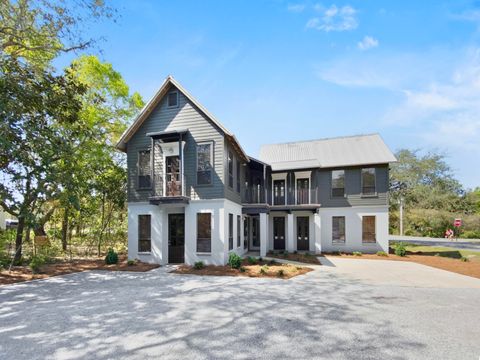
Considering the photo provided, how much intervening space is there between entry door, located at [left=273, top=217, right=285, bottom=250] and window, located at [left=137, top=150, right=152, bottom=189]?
964 centimetres

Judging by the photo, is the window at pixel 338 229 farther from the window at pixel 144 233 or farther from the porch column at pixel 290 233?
the window at pixel 144 233

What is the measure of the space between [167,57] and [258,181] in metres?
10.5

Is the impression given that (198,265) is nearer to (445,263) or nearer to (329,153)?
(329,153)

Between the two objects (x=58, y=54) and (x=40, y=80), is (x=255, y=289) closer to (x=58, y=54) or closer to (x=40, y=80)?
(x=40, y=80)

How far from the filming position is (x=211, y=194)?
12781mm

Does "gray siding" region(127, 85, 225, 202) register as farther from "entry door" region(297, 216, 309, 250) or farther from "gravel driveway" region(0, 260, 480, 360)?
"entry door" region(297, 216, 309, 250)

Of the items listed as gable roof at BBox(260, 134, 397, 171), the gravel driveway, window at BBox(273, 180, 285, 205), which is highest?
gable roof at BBox(260, 134, 397, 171)

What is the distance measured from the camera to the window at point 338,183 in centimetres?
1844

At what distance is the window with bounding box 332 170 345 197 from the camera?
726 inches

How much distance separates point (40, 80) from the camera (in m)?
10.8

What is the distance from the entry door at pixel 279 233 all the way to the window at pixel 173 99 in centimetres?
1062

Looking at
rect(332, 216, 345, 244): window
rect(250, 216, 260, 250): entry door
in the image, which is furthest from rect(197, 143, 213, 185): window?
rect(332, 216, 345, 244): window

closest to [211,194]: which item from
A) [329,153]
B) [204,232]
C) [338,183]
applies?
[204,232]

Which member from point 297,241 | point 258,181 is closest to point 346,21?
point 258,181
